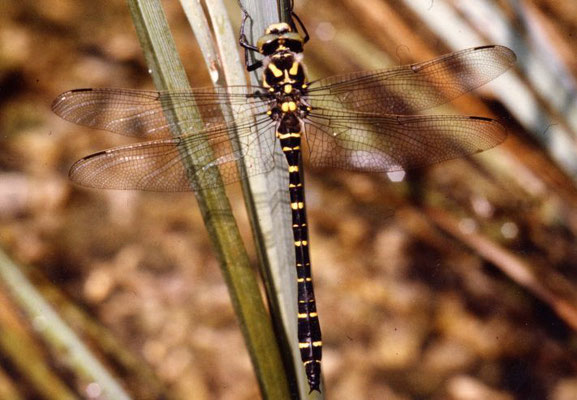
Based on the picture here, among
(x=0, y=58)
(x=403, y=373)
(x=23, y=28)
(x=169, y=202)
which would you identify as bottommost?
(x=403, y=373)

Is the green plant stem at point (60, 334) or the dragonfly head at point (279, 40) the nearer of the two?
the dragonfly head at point (279, 40)

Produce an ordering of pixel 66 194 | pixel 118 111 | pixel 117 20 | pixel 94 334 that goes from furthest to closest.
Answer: pixel 117 20
pixel 66 194
pixel 94 334
pixel 118 111

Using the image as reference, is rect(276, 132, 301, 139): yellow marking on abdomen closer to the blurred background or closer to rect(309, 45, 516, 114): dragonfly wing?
rect(309, 45, 516, 114): dragonfly wing

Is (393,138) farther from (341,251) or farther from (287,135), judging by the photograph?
(341,251)

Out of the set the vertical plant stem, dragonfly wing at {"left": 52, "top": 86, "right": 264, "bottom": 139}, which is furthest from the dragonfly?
the vertical plant stem

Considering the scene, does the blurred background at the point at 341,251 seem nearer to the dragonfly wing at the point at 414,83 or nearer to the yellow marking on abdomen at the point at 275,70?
the dragonfly wing at the point at 414,83

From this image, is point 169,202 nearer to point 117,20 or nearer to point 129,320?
point 129,320

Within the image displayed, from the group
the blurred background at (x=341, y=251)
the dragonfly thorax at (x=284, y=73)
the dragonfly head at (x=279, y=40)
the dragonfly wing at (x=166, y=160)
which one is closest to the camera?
the dragonfly head at (x=279, y=40)

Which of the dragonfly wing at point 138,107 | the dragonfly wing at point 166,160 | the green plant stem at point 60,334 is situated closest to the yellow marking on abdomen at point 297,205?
the dragonfly wing at point 166,160

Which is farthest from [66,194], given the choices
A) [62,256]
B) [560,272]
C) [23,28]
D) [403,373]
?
[560,272]
